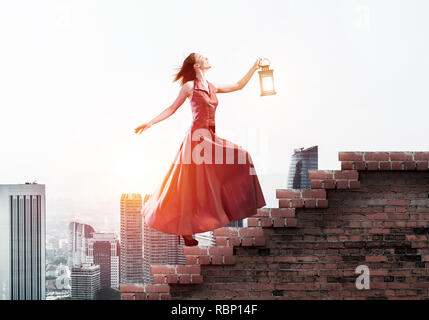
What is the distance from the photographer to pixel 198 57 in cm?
352

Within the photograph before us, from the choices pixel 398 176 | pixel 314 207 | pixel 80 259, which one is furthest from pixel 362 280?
pixel 80 259

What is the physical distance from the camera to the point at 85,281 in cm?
398

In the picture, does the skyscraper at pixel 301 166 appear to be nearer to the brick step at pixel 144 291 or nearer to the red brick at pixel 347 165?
the red brick at pixel 347 165

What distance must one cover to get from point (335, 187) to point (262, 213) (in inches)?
29.3

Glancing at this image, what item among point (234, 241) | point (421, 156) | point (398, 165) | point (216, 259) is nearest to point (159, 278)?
point (216, 259)

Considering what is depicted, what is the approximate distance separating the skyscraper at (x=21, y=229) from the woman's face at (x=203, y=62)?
2.21 meters

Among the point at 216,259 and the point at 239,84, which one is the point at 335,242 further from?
the point at 239,84

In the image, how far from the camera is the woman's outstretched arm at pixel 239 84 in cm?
358

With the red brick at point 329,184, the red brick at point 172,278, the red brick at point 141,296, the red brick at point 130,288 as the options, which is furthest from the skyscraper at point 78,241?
the red brick at point 329,184

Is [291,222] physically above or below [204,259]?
above

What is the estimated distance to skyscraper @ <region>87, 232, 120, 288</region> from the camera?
152 inches

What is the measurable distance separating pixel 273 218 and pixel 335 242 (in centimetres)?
65

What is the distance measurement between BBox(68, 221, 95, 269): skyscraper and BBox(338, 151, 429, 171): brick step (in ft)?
8.88
